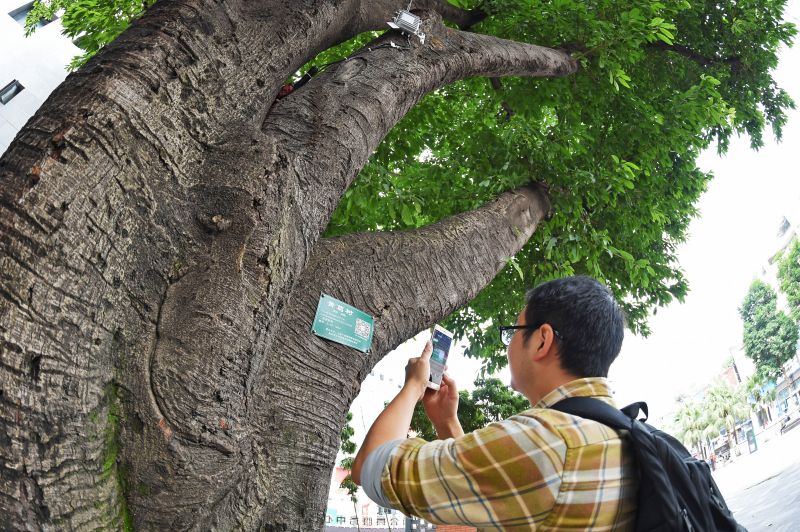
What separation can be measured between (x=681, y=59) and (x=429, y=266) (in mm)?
5636

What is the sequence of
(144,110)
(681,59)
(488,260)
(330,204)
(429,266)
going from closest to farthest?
(144,110)
(330,204)
(429,266)
(488,260)
(681,59)

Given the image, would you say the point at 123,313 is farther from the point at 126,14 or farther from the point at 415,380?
the point at 126,14

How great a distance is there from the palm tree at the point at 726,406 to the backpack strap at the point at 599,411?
64231 millimetres

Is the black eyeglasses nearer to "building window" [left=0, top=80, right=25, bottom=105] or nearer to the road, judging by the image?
the road

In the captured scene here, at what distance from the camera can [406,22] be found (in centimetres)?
345

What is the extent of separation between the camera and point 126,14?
606cm

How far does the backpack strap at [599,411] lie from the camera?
1478mm

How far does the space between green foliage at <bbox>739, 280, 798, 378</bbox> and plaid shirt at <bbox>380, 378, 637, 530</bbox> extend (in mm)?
43080

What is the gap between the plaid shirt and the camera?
1.39 metres

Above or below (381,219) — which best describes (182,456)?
below

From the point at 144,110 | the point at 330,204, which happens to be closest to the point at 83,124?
the point at 144,110

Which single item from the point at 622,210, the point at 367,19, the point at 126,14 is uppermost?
the point at 126,14

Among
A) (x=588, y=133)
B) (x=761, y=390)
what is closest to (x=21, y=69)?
(x=588, y=133)

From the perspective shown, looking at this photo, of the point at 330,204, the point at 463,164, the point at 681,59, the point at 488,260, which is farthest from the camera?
the point at 681,59
